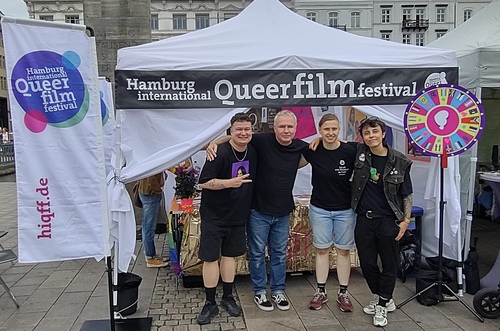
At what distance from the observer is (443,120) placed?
3.69 metres

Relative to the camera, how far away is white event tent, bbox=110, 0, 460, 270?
146 inches

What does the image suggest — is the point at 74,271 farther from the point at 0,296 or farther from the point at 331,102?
the point at 331,102

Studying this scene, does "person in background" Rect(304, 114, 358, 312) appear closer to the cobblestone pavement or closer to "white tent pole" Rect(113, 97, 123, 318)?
the cobblestone pavement

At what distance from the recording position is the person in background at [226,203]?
3512 millimetres

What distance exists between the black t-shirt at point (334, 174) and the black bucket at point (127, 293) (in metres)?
1.78

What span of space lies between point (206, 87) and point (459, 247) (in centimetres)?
279

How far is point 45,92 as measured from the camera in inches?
Result: 114

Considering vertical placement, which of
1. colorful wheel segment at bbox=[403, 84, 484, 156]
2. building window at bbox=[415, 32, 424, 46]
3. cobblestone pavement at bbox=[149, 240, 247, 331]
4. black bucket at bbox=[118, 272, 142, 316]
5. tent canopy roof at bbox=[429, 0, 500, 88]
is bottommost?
cobblestone pavement at bbox=[149, 240, 247, 331]

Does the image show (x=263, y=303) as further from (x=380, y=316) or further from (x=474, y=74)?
(x=474, y=74)

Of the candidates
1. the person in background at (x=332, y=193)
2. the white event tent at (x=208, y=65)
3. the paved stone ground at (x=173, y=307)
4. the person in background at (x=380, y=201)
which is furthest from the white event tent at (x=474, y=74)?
the person in background at (x=332, y=193)

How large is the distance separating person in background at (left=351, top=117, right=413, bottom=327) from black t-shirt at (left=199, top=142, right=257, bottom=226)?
926 mm

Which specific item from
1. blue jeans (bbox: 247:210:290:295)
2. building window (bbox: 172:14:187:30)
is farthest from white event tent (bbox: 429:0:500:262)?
building window (bbox: 172:14:187:30)

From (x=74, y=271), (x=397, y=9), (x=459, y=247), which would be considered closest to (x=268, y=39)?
(x=459, y=247)

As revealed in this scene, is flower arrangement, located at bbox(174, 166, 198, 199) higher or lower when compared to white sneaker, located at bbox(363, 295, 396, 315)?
higher
